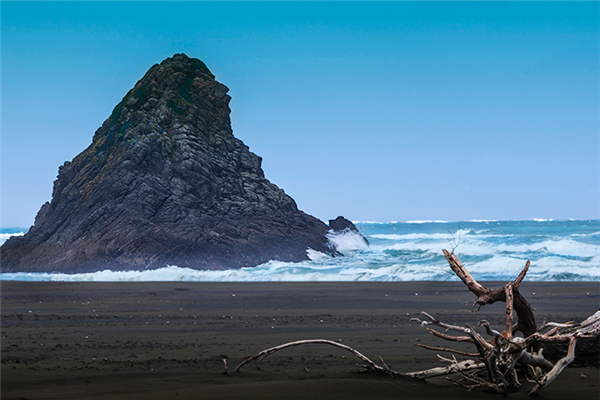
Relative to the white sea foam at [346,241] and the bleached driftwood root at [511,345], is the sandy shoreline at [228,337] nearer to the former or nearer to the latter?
the bleached driftwood root at [511,345]

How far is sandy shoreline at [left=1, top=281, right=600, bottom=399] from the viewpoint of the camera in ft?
21.1

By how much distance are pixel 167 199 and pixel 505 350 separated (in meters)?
31.3

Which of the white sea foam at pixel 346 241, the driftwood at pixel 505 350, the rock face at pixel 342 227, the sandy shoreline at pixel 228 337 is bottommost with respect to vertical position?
the sandy shoreline at pixel 228 337

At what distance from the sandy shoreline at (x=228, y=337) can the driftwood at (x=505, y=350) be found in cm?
24

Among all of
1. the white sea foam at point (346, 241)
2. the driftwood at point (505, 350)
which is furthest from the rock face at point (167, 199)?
the driftwood at point (505, 350)

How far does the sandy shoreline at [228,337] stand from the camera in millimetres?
6438

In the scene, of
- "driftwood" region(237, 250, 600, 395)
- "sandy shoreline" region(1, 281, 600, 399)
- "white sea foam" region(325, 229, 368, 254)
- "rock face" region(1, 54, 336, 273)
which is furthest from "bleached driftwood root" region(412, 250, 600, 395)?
"white sea foam" region(325, 229, 368, 254)

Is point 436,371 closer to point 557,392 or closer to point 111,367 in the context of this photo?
point 557,392

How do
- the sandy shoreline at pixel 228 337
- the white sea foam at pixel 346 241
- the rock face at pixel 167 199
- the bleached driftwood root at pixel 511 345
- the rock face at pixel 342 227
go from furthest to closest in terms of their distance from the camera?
1. the rock face at pixel 342 227
2. the white sea foam at pixel 346 241
3. the rock face at pixel 167 199
4. the sandy shoreline at pixel 228 337
5. the bleached driftwood root at pixel 511 345

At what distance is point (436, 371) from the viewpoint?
6.67m

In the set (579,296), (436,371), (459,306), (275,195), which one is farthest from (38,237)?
(436,371)

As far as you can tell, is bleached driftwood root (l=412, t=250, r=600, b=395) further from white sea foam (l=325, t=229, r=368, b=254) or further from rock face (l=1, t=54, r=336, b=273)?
white sea foam (l=325, t=229, r=368, b=254)

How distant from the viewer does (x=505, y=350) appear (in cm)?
626

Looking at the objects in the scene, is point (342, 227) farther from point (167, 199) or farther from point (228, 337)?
point (228, 337)
